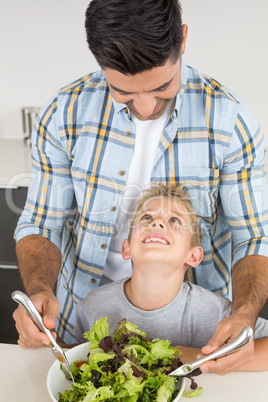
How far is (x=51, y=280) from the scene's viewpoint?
1.22 m

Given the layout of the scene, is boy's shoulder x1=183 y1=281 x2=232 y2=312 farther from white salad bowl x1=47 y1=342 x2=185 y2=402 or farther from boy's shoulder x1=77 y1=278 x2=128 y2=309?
white salad bowl x1=47 y1=342 x2=185 y2=402

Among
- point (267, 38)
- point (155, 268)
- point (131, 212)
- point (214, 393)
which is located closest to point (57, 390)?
point (214, 393)

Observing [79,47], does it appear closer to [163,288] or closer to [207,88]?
[207,88]

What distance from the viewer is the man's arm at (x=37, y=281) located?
0.99 meters

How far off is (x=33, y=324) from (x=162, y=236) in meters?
0.44

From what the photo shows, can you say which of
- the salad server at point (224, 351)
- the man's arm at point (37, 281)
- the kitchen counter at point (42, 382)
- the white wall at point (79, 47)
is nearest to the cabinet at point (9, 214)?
the white wall at point (79, 47)

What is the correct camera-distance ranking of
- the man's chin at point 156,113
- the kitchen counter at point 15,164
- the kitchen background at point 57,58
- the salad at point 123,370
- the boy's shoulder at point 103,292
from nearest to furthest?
1. the salad at point 123,370
2. the man's chin at point 156,113
3. the boy's shoulder at point 103,292
4. the kitchen counter at point 15,164
5. the kitchen background at point 57,58

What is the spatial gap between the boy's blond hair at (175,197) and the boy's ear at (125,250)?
18mm

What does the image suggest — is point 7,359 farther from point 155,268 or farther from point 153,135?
point 153,135

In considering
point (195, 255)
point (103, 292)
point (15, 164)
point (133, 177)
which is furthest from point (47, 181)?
point (15, 164)

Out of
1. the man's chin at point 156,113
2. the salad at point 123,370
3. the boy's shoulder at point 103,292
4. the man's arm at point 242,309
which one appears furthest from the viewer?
the boy's shoulder at point 103,292

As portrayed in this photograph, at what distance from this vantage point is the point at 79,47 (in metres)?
2.57

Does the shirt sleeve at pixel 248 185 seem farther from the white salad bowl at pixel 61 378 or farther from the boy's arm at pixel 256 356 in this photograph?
the white salad bowl at pixel 61 378

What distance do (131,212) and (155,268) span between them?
0.69ft
